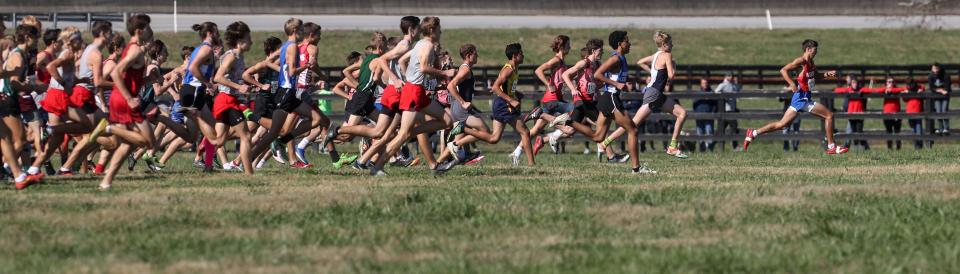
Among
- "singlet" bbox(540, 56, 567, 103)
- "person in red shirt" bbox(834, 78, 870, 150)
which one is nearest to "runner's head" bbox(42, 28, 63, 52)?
"singlet" bbox(540, 56, 567, 103)

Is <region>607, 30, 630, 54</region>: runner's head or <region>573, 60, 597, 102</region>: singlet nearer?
<region>607, 30, 630, 54</region>: runner's head

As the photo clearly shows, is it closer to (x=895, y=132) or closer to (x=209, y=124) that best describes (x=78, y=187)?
(x=209, y=124)

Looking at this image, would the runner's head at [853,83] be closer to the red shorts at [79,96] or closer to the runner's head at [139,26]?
the red shorts at [79,96]

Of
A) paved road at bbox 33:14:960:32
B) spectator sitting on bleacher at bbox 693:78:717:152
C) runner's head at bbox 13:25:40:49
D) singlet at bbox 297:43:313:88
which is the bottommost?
spectator sitting on bleacher at bbox 693:78:717:152

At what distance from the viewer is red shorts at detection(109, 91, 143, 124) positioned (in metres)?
13.6

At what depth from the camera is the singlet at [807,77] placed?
2138 centimetres

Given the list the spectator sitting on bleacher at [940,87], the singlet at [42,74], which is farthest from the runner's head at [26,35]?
the spectator sitting on bleacher at [940,87]

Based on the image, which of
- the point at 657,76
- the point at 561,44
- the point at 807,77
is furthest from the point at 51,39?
the point at 807,77

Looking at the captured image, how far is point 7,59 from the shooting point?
14.3 m

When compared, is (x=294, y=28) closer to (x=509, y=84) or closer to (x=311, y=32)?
(x=311, y=32)

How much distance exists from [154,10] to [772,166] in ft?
121

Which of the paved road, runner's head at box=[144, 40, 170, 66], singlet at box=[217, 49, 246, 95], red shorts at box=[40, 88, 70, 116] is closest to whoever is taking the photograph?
red shorts at box=[40, 88, 70, 116]

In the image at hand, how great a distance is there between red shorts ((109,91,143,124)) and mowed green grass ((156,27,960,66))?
29173 mm

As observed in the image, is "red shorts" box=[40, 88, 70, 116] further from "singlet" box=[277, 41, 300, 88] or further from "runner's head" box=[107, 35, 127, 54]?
"singlet" box=[277, 41, 300, 88]
